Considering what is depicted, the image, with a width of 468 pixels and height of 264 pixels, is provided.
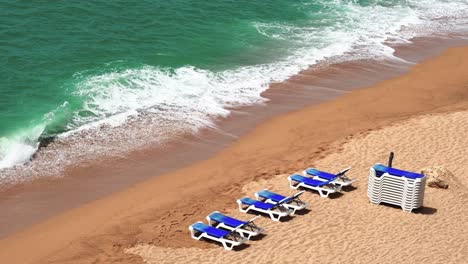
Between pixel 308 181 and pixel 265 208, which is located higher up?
pixel 308 181

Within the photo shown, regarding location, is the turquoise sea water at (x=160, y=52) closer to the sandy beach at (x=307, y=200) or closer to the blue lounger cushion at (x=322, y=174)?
the sandy beach at (x=307, y=200)

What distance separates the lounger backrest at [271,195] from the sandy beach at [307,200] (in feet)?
2.34

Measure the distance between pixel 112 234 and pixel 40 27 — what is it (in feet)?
51.9

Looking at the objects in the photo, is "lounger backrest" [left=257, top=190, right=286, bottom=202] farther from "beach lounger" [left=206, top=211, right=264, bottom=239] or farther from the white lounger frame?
"beach lounger" [left=206, top=211, right=264, bottom=239]

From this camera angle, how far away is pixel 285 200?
2103cm

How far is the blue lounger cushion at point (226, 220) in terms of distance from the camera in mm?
19984

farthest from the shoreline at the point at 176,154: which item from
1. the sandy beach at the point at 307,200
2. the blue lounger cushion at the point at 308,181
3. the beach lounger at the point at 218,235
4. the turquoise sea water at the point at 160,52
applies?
the beach lounger at the point at 218,235

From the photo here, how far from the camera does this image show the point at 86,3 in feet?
120

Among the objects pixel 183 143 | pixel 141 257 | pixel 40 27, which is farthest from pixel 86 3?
pixel 141 257

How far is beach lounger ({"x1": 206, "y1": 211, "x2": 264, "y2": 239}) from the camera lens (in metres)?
19.8

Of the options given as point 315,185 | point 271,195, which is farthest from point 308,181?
point 271,195

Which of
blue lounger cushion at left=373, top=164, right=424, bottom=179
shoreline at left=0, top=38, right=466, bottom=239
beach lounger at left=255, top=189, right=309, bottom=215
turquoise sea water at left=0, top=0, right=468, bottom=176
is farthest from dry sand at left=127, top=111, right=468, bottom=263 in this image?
turquoise sea water at left=0, top=0, right=468, bottom=176

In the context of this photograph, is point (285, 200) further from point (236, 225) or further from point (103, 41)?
point (103, 41)

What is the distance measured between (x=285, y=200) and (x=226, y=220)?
5.87 feet
